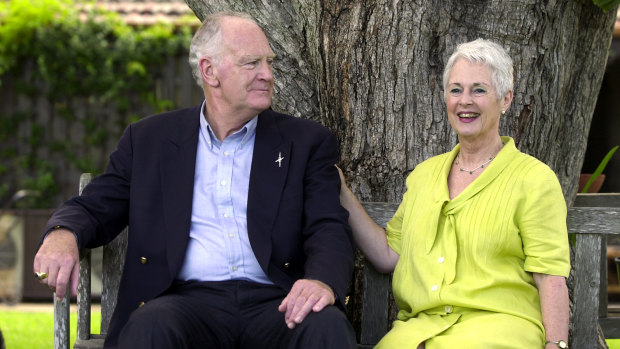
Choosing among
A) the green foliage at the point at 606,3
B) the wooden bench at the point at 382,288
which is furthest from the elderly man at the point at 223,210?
the green foliage at the point at 606,3

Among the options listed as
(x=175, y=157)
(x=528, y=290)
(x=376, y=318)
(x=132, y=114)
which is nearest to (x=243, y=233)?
(x=175, y=157)

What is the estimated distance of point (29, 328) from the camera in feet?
23.5

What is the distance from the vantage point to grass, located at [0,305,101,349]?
630cm

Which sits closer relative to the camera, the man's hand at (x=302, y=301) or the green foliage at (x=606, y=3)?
the man's hand at (x=302, y=301)

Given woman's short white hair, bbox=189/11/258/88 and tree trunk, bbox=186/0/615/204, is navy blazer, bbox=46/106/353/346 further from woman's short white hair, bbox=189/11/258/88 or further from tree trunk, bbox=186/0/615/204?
tree trunk, bbox=186/0/615/204

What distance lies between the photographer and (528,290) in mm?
3172

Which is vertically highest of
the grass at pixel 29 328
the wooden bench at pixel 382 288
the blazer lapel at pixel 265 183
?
the blazer lapel at pixel 265 183

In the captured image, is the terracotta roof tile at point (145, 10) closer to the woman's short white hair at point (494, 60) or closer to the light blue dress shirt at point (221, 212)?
the light blue dress shirt at point (221, 212)

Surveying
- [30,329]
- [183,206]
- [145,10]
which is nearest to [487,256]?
[183,206]

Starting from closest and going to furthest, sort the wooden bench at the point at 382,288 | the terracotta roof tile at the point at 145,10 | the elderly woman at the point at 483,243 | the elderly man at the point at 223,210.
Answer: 1. the elderly woman at the point at 483,243
2. the elderly man at the point at 223,210
3. the wooden bench at the point at 382,288
4. the terracotta roof tile at the point at 145,10

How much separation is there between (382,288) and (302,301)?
711 millimetres

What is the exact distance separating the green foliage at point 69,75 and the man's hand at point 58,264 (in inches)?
286

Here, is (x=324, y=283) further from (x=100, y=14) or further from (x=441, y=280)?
(x=100, y=14)

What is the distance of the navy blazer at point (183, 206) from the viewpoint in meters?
3.35
